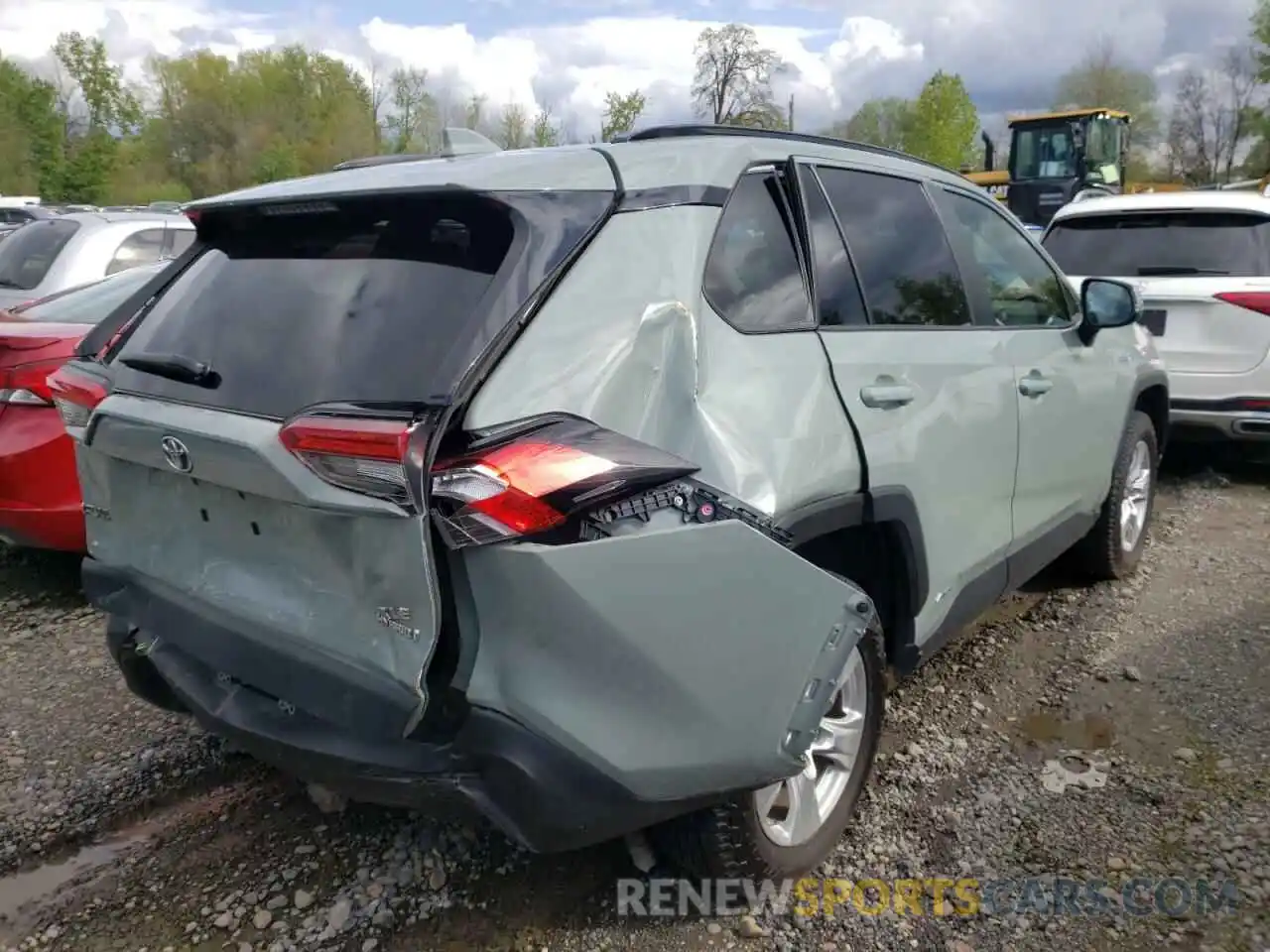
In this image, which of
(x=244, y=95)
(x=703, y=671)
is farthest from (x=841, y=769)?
(x=244, y=95)

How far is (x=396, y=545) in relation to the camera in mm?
2010

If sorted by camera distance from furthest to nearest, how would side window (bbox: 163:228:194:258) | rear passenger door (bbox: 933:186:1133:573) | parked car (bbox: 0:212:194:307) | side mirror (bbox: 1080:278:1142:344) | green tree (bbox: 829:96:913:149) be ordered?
green tree (bbox: 829:96:913:149), side window (bbox: 163:228:194:258), parked car (bbox: 0:212:194:307), side mirror (bbox: 1080:278:1142:344), rear passenger door (bbox: 933:186:1133:573)

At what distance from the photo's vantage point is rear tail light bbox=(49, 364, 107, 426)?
8.77ft

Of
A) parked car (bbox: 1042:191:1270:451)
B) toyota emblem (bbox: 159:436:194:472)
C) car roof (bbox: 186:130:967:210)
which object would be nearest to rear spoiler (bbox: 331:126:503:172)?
car roof (bbox: 186:130:967:210)

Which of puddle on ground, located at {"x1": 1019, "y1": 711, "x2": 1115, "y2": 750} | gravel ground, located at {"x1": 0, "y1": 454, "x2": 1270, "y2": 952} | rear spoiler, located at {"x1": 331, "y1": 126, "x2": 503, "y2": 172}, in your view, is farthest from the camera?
puddle on ground, located at {"x1": 1019, "y1": 711, "x2": 1115, "y2": 750}

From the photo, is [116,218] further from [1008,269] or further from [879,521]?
[879,521]

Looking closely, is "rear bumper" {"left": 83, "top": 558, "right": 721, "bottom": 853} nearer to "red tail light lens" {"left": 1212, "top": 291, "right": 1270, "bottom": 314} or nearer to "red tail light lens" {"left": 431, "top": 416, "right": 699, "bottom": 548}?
"red tail light lens" {"left": 431, "top": 416, "right": 699, "bottom": 548}

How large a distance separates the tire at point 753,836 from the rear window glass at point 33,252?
6141mm

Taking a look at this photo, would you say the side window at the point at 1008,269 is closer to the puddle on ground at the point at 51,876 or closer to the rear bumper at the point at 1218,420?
the rear bumper at the point at 1218,420

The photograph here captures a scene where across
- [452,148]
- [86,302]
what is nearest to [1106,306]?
[452,148]

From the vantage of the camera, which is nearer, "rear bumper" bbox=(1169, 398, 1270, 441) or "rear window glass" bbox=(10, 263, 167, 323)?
"rear window glass" bbox=(10, 263, 167, 323)

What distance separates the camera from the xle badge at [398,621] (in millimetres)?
2049

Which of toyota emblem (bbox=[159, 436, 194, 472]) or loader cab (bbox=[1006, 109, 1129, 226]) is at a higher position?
toyota emblem (bbox=[159, 436, 194, 472])

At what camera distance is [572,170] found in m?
2.31
